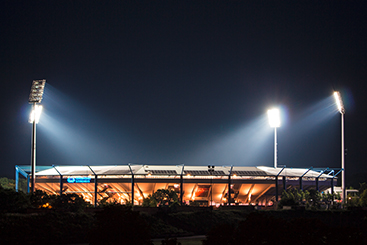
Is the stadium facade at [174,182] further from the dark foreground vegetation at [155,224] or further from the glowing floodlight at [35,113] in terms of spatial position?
the glowing floodlight at [35,113]

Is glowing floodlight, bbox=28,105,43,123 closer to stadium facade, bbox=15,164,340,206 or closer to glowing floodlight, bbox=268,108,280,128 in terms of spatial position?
stadium facade, bbox=15,164,340,206

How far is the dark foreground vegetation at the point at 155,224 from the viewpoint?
27641 millimetres

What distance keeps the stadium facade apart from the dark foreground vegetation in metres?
10.9

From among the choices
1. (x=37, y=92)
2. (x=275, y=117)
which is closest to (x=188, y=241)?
(x=37, y=92)

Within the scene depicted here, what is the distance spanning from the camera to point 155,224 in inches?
2120

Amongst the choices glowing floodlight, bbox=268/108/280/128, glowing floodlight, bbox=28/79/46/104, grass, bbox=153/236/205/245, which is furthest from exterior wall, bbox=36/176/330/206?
grass, bbox=153/236/205/245

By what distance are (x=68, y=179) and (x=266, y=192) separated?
4347 cm

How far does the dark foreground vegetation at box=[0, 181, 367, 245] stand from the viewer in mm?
27641

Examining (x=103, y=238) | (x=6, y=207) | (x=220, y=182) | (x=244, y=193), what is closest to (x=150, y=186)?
(x=220, y=182)

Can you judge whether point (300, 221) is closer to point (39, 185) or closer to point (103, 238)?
point (103, 238)

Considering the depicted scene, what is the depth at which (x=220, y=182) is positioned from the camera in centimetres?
8281

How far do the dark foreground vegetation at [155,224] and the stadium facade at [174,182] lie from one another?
428 inches

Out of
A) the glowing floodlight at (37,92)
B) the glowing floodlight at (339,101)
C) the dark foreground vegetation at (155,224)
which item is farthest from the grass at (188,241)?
the glowing floodlight at (339,101)

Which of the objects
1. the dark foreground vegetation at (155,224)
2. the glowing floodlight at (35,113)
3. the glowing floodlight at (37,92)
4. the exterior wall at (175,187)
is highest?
the glowing floodlight at (37,92)
